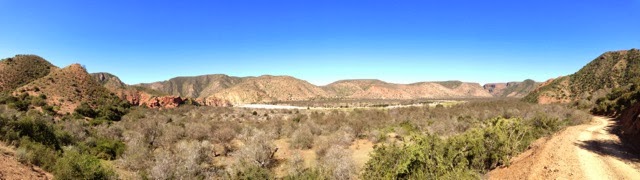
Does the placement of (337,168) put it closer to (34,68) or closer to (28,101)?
(28,101)

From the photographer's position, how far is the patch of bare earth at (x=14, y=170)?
1275cm

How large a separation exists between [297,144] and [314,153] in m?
3.07

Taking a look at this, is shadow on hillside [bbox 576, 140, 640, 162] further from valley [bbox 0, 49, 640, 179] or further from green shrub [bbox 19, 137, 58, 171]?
green shrub [bbox 19, 137, 58, 171]

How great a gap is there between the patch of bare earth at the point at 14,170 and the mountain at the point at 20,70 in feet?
200

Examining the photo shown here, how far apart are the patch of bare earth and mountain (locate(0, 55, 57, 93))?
60.9m

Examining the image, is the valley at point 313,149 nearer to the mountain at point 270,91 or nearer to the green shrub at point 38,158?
the green shrub at point 38,158

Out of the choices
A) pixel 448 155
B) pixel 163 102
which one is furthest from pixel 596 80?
pixel 163 102

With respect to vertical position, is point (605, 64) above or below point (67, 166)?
above

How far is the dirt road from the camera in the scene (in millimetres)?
15227

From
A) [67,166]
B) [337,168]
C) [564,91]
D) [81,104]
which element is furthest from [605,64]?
[81,104]

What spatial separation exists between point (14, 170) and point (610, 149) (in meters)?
33.5

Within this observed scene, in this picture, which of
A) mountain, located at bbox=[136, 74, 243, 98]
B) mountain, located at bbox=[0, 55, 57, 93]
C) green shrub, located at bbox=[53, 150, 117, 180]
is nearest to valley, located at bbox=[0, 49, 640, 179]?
green shrub, located at bbox=[53, 150, 117, 180]

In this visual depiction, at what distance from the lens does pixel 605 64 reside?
9481 cm

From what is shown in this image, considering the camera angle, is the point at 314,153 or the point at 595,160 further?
the point at 314,153
